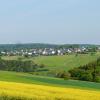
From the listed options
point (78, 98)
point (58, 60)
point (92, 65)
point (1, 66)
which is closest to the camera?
point (78, 98)

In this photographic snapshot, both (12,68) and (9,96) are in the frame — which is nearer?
(9,96)

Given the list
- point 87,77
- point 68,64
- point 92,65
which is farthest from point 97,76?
point 68,64

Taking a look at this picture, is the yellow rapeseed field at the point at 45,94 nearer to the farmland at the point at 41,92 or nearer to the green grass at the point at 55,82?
the farmland at the point at 41,92

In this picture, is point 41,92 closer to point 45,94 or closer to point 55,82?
point 45,94

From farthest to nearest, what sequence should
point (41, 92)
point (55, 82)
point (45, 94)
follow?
1. point (55, 82)
2. point (41, 92)
3. point (45, 94)

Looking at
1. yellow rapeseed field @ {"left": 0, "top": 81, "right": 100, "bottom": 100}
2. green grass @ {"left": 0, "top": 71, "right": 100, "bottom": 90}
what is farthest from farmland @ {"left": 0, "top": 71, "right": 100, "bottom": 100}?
green grass @ {"left": 0, "top": 71, "right": 100, "bottom": 90}

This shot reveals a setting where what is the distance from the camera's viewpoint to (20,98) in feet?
71.3

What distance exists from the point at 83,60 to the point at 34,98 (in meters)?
108

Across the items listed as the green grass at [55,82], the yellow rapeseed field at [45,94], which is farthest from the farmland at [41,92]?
the green grass at [55,82]

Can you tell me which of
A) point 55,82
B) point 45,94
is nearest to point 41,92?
point 45,94

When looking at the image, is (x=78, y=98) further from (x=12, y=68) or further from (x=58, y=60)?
(x=58, y=60)

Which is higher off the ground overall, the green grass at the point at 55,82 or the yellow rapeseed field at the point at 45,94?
the yellow rapeseed field at the point at 45,94

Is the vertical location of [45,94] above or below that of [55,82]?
above

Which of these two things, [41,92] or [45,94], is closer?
[45,94]
